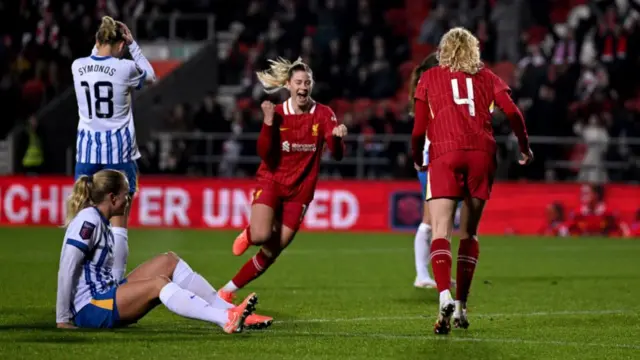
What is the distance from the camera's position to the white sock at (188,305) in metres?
7.65

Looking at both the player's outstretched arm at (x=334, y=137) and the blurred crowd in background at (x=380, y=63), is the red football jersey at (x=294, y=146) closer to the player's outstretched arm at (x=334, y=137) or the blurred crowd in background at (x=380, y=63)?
the player's outstretched arm at (x=334, y=137)

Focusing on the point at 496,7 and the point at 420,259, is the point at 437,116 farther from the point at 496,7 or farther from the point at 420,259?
the point at 496,7

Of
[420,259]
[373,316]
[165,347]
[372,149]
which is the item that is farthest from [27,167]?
[165,347]

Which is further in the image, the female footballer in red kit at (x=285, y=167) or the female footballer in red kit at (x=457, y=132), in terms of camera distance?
the female footballer in red kit at (x=285, y=167)

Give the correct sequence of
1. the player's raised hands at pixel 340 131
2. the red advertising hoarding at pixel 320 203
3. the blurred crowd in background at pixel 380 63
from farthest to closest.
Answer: the blurred crowd in background at pixel 380 63 < the red advertising hoarding at pixel 320 203 < the player's raised hands at pixel 340 131

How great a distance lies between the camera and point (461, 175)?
8875mm

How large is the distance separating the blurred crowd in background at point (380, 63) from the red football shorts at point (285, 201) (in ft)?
37.2

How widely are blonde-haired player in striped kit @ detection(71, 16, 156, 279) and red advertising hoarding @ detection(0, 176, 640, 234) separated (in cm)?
1209

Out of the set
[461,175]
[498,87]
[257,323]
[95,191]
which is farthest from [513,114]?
[95,191]

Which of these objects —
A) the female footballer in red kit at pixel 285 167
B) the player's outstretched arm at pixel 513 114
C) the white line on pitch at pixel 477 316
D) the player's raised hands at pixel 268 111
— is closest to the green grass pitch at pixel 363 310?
the white line on pitch at pixel 477 316

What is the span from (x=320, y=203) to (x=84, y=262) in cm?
1476

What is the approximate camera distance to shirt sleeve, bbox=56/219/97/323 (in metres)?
7.82

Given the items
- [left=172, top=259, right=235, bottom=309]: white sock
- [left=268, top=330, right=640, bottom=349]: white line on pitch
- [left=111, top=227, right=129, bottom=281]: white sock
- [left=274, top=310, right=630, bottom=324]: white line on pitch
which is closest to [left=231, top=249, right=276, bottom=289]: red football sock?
[left=111, top=227, right=129, bottom=281]: white sock

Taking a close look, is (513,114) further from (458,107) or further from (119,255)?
(119,255)
